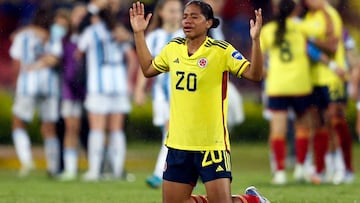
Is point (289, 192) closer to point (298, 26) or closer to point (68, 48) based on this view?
point (298, 26)

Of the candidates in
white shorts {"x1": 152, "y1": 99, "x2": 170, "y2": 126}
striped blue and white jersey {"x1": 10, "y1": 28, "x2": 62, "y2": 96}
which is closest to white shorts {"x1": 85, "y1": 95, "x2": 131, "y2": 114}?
striped blue and white jersey {"x1": 10, "y1": 28, "x2": 62, "y2": 96}

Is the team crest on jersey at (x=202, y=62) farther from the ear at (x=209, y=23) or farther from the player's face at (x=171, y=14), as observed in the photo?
the player's face at (x=171, y=14)

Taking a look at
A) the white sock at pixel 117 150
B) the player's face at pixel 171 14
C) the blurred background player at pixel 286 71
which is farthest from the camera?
the white sock at pixel 117 150

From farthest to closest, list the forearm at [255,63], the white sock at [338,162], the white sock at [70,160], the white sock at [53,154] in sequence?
the white sock at [53,154]
the white sock at [70,160]
the white sock at [338,162]
the forearm at [255,63]

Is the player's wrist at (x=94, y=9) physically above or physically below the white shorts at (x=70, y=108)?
above

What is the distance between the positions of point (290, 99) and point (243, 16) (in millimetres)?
12565

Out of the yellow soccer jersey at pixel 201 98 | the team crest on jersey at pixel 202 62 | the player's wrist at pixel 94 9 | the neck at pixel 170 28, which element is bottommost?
the yellow soccer jersey at pixel 201 98

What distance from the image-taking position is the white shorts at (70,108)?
61.3 feet

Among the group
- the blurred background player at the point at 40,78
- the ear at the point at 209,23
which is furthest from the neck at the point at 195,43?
the blurred background player at the point at 40,78

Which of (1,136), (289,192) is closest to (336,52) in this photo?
(289,192)

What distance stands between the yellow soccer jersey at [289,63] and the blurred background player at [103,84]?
7.89 feet

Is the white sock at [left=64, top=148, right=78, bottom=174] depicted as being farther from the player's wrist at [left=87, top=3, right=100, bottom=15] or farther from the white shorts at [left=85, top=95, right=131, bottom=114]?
the player's wrist at [left=87, top=3, right=100, bottom=15]

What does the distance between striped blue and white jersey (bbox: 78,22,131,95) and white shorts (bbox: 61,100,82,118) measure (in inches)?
28.5

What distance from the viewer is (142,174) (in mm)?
19969
